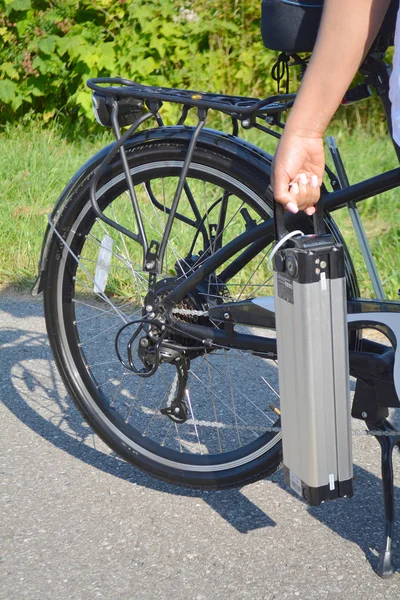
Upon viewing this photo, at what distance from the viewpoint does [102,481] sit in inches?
112

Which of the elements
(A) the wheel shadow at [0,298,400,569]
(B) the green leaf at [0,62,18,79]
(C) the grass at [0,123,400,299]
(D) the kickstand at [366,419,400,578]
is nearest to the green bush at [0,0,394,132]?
(B) the green leaf at [0,62,18,79]

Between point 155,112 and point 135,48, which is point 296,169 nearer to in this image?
point 155,112

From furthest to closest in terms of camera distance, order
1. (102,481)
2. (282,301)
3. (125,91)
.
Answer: (102,481) < (125,91) < (282,301)

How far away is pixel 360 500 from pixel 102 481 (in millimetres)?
777

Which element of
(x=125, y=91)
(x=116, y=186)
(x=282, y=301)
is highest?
(x=125, y=91)

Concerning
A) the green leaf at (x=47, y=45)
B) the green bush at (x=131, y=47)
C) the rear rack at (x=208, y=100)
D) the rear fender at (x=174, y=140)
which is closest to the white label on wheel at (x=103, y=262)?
the rear fender at (x=174, y=140)

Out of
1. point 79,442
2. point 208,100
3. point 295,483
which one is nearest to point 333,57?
point 208,100

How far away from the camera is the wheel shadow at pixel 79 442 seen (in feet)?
8.45

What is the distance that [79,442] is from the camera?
3088 millimetres

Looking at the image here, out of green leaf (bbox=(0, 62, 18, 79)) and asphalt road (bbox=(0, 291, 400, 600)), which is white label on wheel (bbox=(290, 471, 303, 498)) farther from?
green leaf (bbox=(0, 62, 18, 79))

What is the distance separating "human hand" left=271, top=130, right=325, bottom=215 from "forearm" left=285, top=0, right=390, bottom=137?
0.02 meters

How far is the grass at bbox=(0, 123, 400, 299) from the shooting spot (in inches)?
181

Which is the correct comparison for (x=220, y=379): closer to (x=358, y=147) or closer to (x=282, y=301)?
(x=282, y=301)

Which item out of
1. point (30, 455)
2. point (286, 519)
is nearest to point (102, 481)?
point (30, 455)
